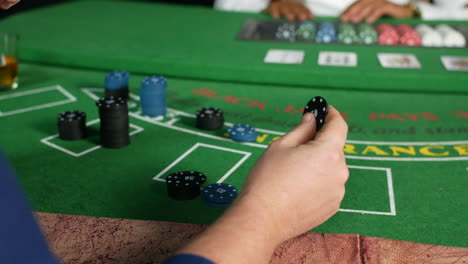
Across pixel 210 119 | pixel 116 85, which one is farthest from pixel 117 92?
pixel 210 119

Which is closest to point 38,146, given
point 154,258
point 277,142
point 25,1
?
point 154,258

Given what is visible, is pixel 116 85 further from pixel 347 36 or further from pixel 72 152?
pixel 347 36

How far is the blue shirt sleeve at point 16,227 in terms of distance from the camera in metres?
0.50

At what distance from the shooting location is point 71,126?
190cm

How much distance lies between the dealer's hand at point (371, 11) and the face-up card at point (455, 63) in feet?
2.66

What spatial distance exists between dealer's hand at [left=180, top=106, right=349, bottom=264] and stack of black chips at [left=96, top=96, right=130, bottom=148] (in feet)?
2.67

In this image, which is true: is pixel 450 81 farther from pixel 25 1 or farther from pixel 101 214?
pixel 25 1

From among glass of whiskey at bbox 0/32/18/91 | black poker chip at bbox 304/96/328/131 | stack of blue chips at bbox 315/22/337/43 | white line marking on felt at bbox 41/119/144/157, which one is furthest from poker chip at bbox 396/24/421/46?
glass of whiskey at bbox 0/32/18/91

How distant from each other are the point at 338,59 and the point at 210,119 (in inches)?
34.1

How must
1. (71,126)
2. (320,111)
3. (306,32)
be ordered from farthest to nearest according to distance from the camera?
(306,32) < (71,126) < (320,111)

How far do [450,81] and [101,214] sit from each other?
64.8 inches

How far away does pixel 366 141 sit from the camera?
1917 millimetres

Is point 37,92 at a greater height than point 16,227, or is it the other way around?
point 16,227

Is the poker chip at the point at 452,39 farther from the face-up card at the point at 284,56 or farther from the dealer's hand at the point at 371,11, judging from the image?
the face-up card at the point at 284,56
